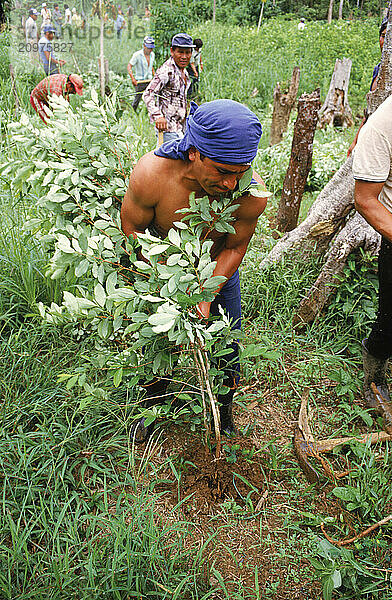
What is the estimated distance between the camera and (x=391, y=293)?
7.53 ft

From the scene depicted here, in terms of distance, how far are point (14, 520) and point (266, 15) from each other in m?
23.2

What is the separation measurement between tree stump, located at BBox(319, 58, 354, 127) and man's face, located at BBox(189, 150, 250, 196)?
6938mm

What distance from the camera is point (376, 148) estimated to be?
1941 mm

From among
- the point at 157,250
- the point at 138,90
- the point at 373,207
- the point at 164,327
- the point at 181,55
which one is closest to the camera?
the point at 164,327

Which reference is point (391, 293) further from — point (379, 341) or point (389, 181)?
point (389, 181)

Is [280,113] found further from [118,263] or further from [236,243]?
[118,263]

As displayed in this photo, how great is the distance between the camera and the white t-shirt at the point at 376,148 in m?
1.91

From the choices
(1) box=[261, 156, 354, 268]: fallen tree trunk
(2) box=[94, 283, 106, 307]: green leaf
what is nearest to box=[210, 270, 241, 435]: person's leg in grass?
(2) box=[94, 283, 106, 307]: green leaf

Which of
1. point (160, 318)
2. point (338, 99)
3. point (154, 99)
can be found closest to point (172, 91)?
point (154, 99)

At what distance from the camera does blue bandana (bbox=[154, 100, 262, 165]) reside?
150 centimetres

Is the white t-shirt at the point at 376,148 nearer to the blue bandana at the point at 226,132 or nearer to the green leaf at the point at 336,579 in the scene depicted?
the blue bandana at the point at 226,132

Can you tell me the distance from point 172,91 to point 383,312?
3.74 meters

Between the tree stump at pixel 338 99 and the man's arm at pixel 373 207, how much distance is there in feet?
21.0

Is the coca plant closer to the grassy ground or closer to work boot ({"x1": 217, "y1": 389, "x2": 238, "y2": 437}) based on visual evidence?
work boot ({"x1": 217, "y1": 389, "x2": 238, "y2": 437})
